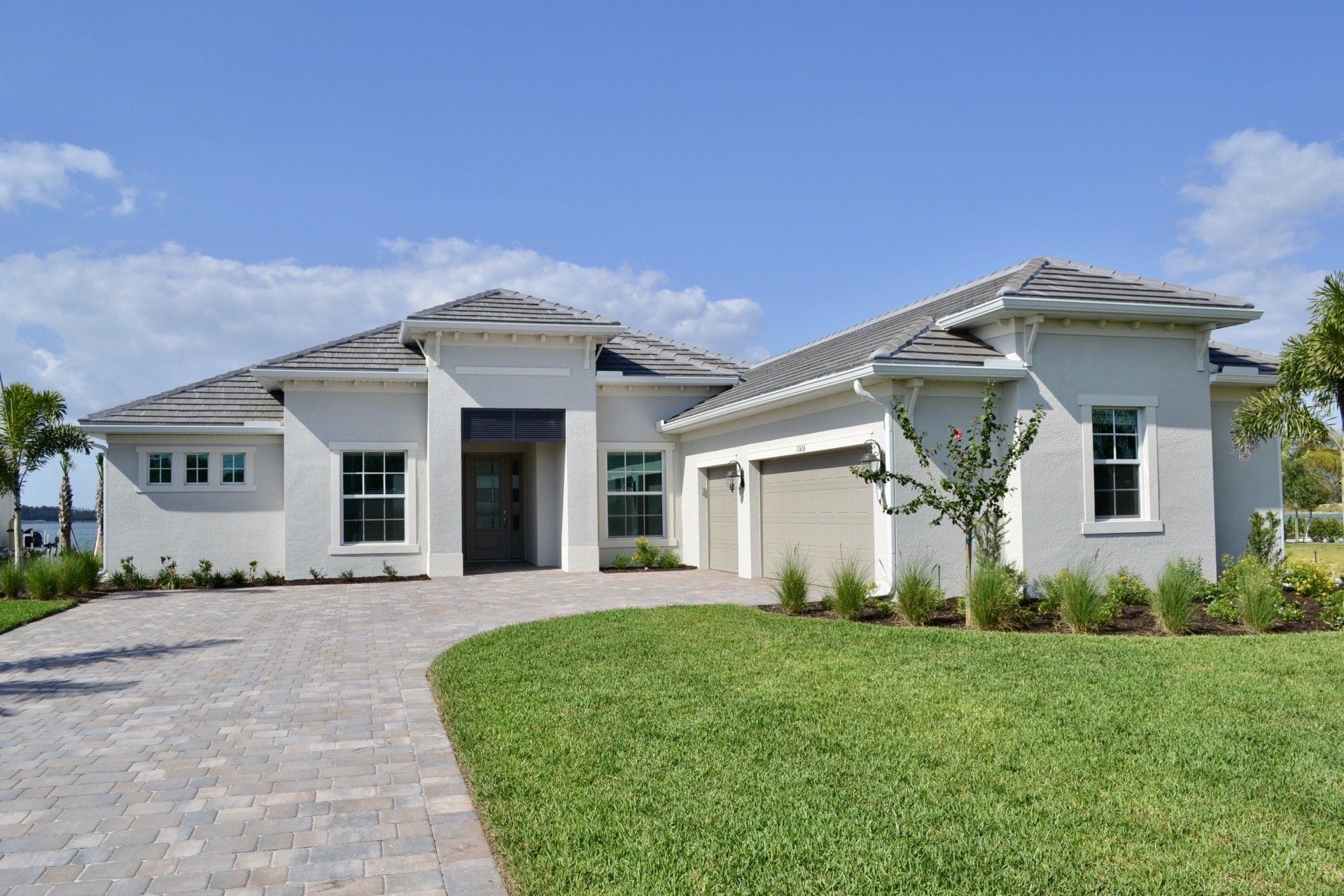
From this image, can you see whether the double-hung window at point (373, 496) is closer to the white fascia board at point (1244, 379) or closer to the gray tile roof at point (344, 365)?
the gray tile roof at point (344, 365)

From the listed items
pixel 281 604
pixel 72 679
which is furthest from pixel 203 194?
pixel 72 679

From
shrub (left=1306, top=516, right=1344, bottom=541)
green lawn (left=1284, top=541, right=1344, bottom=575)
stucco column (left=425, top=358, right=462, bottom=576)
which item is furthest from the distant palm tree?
shrub (left=1306, top=516, right=1344, bottom=541)

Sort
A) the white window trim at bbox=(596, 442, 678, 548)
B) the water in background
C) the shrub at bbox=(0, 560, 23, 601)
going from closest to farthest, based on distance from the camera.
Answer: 1. the shrub at bbox=(0, 560, 23, 601)
2. the white window trim at bbox=(596, 442, 678, 548)
3. the water in background

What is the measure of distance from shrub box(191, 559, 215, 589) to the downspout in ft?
43.5

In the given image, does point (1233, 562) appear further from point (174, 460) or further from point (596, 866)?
point (174, 460)

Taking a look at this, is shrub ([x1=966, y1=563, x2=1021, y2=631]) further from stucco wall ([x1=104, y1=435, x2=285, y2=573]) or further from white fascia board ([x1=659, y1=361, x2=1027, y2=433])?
stucco wall ([x1=104, y1=435, x2=285, y2=573])

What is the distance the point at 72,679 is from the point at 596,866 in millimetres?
7118

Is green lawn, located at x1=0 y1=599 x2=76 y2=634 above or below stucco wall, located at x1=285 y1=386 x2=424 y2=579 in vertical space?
below

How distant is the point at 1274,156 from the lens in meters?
13.5

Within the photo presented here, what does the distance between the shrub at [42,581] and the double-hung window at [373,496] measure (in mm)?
4799

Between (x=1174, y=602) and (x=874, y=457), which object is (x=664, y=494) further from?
Answer: (x=1174, y=602)

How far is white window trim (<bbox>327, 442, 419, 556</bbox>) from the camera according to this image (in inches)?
711

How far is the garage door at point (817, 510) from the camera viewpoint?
43.3ft

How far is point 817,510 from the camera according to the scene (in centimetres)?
1445
